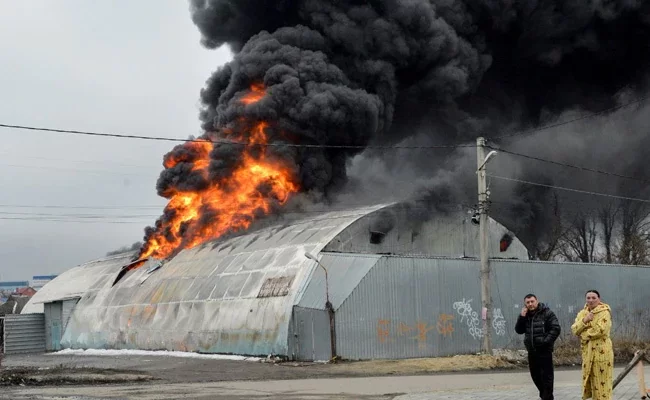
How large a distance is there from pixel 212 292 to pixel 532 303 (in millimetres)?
21260

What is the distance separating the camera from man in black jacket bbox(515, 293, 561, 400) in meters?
10.5

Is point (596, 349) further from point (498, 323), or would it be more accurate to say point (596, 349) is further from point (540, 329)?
point (498, 323)

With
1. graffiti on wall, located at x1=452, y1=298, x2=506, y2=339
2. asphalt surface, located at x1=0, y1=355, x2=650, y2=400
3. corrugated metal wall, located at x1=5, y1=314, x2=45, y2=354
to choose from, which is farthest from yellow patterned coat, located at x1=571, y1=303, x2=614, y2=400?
corrugated metal wall, located at x1=5, y1=314, x2=45, y2=354

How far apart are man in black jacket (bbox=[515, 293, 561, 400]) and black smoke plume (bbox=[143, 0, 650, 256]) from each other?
24002mm

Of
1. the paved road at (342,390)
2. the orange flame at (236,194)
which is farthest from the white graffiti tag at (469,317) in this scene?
the orange flame at (236,194)

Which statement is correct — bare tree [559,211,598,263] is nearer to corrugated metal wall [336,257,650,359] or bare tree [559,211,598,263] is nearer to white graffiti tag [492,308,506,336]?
corrugated metal wall [336,257,650,359]

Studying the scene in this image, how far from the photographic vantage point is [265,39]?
121ft

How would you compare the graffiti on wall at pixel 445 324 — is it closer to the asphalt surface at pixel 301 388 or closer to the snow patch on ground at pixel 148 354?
the snow patch on ground at pixel 148 354

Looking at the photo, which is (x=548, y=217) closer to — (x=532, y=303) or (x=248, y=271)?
(x=248, y=271)

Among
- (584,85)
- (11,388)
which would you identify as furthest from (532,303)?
(584,85)

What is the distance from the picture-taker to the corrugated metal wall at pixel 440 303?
26.0 metres

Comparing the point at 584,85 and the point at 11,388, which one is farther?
the point at 584,85

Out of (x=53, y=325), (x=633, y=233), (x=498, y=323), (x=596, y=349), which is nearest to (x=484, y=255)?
(x=498, y=323)

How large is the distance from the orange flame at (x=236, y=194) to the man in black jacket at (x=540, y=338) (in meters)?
25.6
